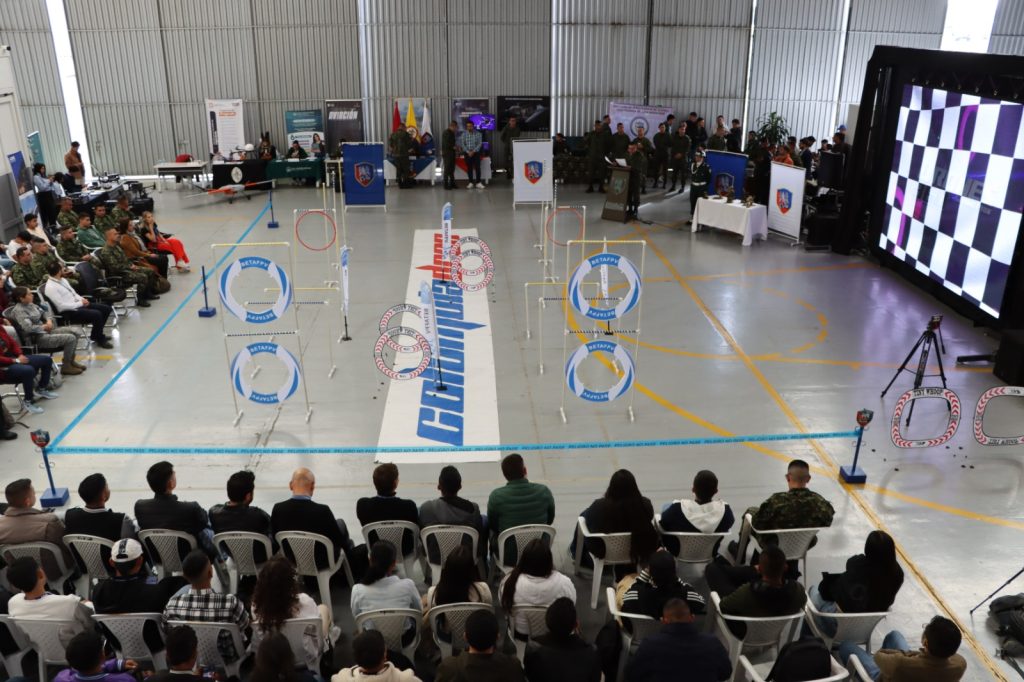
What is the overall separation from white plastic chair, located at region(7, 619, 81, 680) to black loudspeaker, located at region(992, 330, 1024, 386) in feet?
33.4

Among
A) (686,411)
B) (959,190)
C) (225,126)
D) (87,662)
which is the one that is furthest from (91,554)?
(225,126)

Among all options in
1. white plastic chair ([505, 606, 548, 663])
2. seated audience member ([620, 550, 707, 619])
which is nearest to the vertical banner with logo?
white plastic chair ([505, 606, 548, 663])

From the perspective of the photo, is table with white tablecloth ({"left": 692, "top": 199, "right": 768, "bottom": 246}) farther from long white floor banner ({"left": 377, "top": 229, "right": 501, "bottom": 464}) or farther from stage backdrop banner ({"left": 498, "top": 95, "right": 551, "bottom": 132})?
stage backdrop banner ({"left": 498, "top": 95, "right": 551, "bottom": 132})

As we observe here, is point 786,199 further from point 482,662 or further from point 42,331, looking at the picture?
point 482,662

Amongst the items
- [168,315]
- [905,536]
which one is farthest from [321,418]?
[905,536]

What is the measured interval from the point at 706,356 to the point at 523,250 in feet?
18.3

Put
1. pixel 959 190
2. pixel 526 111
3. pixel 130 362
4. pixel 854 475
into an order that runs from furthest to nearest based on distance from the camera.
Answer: pixel 526 111 → pixel 959 190 → pixel 130 362 → pixel 854 475

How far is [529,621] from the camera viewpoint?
5.07m

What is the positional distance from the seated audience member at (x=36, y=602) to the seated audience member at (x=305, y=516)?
1.34m

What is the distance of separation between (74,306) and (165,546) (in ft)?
21.3

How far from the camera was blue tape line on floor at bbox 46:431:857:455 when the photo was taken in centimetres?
798

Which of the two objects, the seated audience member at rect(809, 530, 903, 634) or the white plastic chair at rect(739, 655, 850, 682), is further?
the seated audience member at rect(809, 530, 903, 634)

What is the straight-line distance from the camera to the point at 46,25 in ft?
68.3

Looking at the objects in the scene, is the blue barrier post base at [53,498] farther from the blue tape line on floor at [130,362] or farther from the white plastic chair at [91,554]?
the white plastic chair at [91,554]
